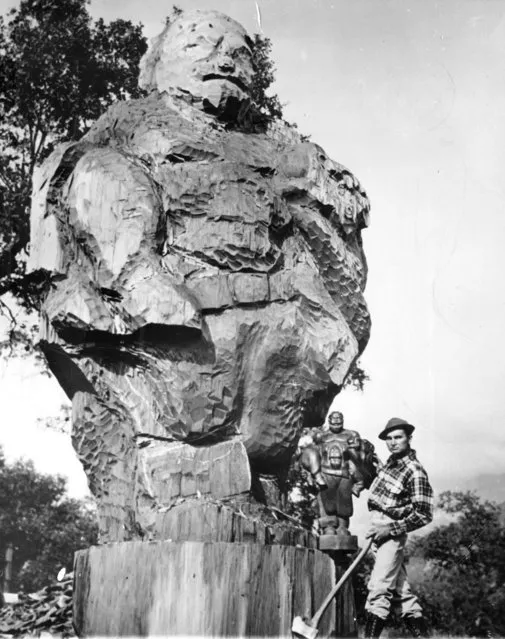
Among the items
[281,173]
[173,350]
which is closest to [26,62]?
[281,173]

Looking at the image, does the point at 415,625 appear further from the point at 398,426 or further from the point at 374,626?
the point at 398,426

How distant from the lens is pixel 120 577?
4.32 meters

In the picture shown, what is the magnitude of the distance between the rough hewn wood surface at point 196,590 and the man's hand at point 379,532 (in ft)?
1.71

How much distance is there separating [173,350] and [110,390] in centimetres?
47

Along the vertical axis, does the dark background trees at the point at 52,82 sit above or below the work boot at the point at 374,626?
above

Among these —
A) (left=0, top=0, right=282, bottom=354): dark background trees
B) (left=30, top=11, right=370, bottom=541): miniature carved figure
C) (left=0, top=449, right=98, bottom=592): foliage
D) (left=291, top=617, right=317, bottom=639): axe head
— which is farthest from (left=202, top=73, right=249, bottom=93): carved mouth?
(left=0, top=449, right=98, bottom=592): foliage

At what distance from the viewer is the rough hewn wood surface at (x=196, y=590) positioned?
13.5 ft

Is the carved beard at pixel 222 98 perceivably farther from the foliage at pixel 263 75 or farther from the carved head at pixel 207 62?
the foliage at pixel 263 75

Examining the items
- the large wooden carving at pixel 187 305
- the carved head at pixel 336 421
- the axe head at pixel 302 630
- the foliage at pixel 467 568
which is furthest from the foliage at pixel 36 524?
the axe head at pixel 302 630

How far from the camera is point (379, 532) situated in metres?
4.82

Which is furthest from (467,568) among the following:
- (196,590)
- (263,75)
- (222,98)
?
(196,590)

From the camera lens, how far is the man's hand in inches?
190

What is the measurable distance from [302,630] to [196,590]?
530 mm

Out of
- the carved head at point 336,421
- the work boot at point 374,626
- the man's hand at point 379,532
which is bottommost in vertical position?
the work boot at point 374,626
